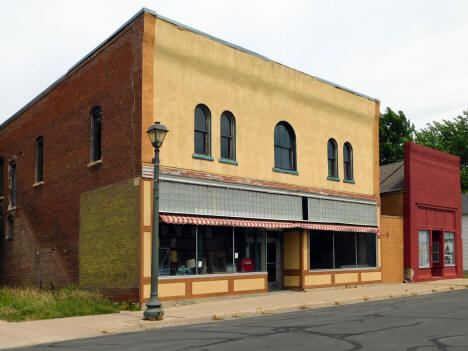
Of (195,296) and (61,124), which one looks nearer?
(195,296)

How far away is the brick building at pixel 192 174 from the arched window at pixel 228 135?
0.16ft

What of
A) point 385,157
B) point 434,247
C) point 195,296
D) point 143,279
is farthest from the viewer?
point 385,157

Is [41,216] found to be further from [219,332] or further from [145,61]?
[219,332]

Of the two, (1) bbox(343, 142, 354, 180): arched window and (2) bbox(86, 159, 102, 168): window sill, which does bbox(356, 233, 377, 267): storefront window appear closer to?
(1) bbox(343, 142, 354, 180): arched window

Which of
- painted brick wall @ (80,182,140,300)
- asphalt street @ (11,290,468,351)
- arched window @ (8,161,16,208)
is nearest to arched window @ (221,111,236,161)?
painted brick wall @ (80,182,140,300)

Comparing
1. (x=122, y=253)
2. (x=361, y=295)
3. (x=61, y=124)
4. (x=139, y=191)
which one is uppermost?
(x=61, y=124)

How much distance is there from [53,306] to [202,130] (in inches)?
307

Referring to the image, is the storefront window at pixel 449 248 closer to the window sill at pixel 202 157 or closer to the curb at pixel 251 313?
the curb at pixel 251 313

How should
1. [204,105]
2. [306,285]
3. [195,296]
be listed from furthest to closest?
[306,285] → [204,105] → [195,296]

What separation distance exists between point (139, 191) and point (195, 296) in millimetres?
4037

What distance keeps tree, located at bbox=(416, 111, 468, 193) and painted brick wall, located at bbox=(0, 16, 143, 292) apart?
150 feet

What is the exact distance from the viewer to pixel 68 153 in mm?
22781

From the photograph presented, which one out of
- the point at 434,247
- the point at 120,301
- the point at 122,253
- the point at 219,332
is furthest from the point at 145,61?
the point at 434,247

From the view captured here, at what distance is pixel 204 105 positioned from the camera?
2022 centimetres
